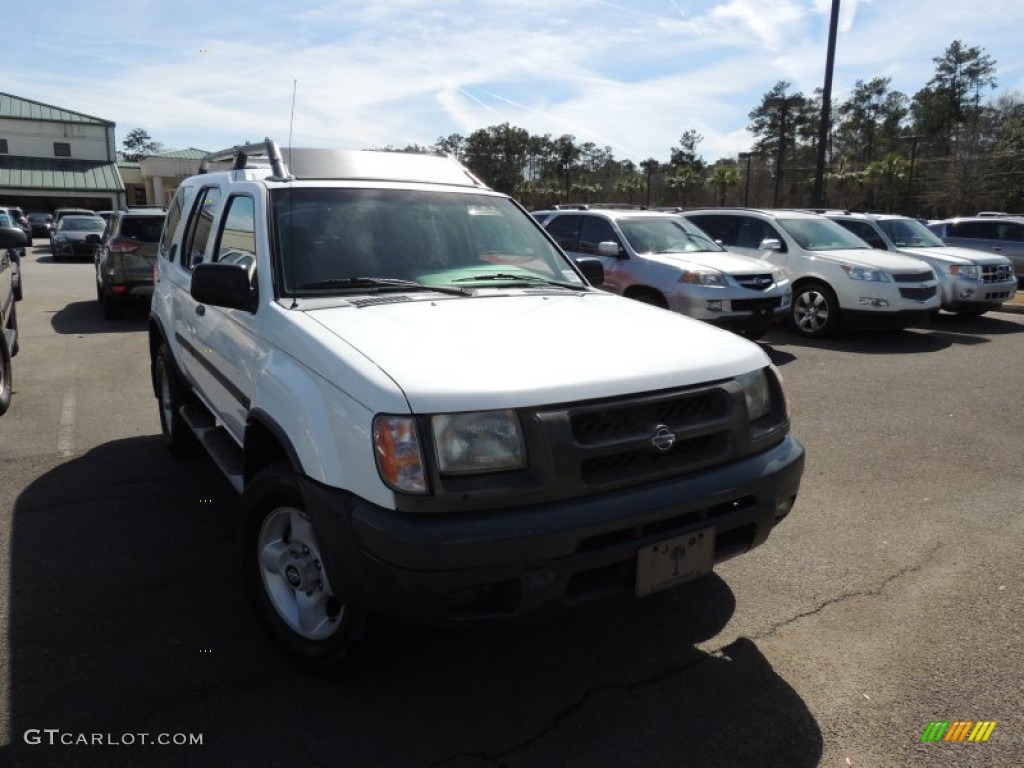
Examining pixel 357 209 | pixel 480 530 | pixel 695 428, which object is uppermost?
pixel 357 209

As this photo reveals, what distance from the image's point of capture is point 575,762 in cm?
245

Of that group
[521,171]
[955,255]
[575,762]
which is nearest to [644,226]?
[955,255]

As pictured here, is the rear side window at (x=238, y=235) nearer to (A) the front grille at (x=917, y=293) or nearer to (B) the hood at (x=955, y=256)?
(A) the front grille at (x=917, y=293)

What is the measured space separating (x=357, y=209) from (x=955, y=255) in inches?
461

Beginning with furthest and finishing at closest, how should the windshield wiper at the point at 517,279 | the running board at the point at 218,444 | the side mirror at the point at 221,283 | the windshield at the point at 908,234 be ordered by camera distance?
the windshield at the point at 908,234 → the windshield wiper at the point at 517,279 → the running board at the point at 218,444 → the side mirror at the point at 221,283

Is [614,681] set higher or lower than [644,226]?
lower

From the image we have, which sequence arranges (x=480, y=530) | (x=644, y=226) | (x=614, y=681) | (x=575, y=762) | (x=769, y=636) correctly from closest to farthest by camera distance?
1. (x=480, y=530)
2. (x=575, y=762)
3. (x=614, y=681)
4. (x=769, y=636)
5. (x=644, y=226)

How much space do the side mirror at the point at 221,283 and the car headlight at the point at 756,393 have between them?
2.02 meters

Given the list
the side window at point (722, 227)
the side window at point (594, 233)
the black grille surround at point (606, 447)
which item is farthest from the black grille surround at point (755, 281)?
the black grille surround at point (606, 447)

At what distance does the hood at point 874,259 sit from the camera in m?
10.5

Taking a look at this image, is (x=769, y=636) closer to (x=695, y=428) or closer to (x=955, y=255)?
(x=695, y=428)

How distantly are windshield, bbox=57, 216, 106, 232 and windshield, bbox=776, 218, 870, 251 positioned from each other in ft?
75.7

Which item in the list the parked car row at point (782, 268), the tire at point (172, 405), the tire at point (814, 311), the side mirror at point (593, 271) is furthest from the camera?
the tire at point (814, 311)

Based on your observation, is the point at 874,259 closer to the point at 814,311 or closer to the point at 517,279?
the point at 814,311
